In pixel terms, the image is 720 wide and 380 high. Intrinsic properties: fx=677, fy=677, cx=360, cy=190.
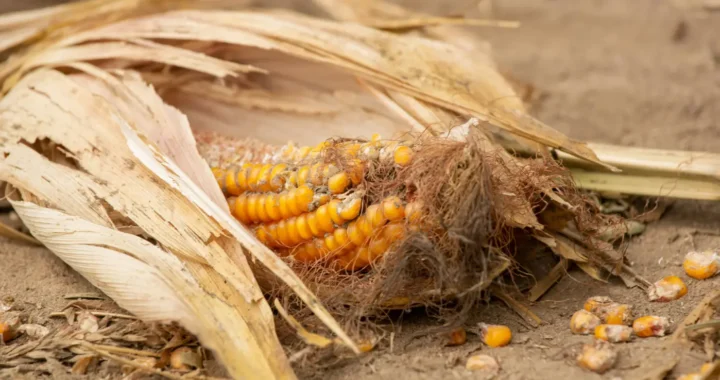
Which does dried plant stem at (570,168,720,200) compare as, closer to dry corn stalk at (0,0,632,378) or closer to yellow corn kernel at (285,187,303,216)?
dry corn stalk at (0,0,632,378)

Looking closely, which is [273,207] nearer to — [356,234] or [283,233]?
[283,233]

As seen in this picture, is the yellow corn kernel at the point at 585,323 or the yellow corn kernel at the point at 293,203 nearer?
the yellow corn kernel at the point at 585,323

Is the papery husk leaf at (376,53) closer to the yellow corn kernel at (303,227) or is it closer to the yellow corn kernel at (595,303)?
the yellow corn kernel at (595,303)

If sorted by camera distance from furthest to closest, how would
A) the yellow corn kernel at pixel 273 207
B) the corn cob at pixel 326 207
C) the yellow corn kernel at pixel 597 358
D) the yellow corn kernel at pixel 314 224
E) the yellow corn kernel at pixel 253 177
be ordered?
1. the yellow corn kernel at pixel 253 177
2. the yellow corn kernel at pixel 273 207
3. the yellow corn kernel at pixel 314 224
4. the corn cob at pixel 326 207
5. the yellow corn kernel at pixel 597 358

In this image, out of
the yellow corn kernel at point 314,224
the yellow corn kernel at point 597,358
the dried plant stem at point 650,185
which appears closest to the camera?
the yellow corn kernel at point 597,358

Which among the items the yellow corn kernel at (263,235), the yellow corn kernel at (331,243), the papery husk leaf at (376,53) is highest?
the papery husk leaf at (376,53)

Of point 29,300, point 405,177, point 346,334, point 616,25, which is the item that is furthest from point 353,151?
point 616,25

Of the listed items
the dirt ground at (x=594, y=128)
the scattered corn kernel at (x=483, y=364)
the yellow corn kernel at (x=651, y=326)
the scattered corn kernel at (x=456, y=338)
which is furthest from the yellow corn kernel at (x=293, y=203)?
the yellow corn kernel at (x=651, y=326)
